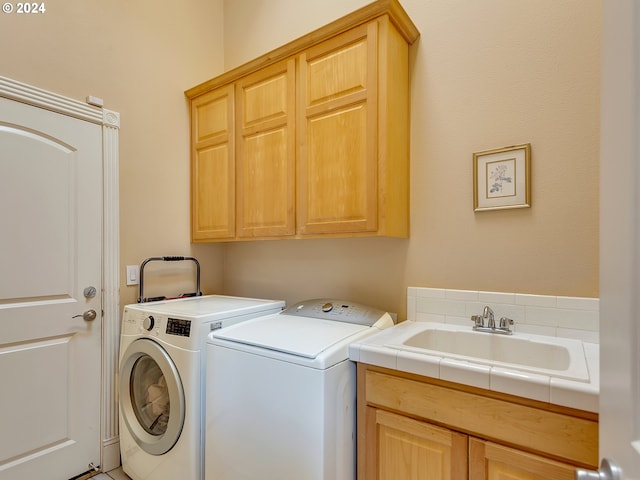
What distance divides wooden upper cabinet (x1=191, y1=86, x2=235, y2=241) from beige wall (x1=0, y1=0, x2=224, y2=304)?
0.31 ft

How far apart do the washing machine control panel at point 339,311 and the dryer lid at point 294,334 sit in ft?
0.13

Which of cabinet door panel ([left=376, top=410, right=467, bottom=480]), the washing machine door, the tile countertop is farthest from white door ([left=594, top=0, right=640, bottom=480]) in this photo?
the washing machine door

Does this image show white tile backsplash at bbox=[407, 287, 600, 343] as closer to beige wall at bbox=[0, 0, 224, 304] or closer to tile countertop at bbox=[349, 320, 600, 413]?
tile countertop at bbox=[349, 320, 600, 413]

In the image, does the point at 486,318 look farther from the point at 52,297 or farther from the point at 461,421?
the point at 52,297

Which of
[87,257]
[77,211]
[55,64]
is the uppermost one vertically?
[55,64]

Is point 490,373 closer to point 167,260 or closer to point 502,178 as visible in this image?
point 502,178

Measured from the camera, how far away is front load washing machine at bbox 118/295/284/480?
1.57 metres

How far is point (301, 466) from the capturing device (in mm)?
1195

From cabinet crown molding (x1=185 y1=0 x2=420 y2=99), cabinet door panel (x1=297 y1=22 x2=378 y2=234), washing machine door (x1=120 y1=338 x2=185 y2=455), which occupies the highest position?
cabinet crown molding (x1=185 y1=0 x2=420 y2=99)

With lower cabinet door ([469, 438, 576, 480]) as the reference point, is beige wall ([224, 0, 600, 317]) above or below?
above

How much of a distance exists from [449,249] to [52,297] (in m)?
2.11

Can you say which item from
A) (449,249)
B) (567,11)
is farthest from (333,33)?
(449,249)

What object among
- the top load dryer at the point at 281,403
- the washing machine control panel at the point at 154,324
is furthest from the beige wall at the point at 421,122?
the top load dryer at the point at 281,403

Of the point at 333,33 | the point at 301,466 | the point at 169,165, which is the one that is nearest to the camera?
the point at 301,466
